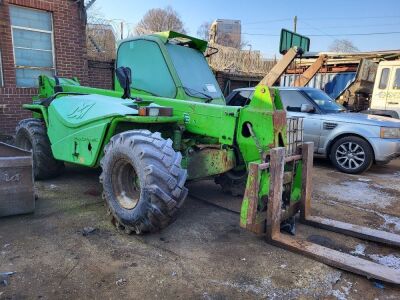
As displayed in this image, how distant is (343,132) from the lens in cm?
743

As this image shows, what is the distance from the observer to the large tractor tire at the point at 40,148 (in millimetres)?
5477

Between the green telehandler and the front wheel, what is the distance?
3.44m

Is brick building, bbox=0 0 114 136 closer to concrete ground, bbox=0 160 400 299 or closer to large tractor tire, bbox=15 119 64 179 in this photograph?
large tractor tire, bbox=15 119 64 179

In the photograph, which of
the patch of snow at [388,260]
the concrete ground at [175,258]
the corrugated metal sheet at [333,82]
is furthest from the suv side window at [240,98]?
the corrugated metal sheet at [333,82]

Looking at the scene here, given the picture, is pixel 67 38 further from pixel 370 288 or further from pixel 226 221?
pixel 370 288

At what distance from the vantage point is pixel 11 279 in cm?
290

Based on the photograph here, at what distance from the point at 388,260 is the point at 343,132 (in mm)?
4416

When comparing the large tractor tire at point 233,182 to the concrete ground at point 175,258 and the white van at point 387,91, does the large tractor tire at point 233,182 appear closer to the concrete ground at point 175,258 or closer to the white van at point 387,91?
the concrete ground at point 175,258

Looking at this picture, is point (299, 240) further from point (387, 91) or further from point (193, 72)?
point (387, 91)

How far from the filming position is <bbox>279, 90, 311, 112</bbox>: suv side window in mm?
8008

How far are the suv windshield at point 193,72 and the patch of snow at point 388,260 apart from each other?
276 cm

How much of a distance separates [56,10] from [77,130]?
18.5 feet

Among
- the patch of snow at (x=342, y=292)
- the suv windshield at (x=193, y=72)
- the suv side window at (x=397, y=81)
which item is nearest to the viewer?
the patch of snow at (x=342, y=292)

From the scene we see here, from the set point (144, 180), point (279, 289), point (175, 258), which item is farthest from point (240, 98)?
point (279, 289)
